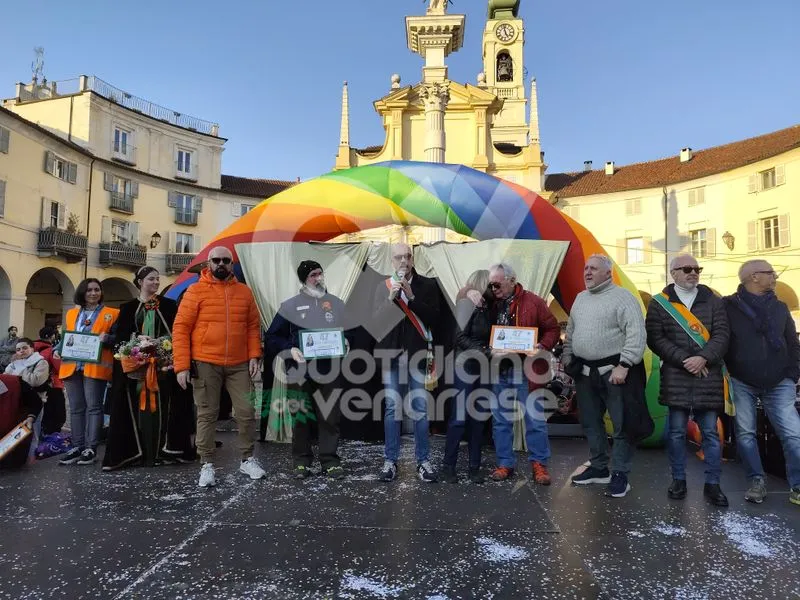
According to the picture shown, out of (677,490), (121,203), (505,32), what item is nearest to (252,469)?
(677,490)

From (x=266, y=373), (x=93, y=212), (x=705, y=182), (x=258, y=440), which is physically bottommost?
(x=258, y=440)

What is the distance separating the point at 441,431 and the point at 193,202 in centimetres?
3070

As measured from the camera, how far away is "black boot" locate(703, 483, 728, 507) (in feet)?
13.2

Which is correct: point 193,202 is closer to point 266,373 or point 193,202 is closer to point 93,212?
point 93,212

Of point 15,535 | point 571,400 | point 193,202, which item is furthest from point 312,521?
point 193,202

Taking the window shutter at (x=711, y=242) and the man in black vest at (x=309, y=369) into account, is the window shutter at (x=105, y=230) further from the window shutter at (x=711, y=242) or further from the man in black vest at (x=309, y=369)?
the window shutter at (x=711, y=242)

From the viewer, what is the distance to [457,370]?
15.3 ft

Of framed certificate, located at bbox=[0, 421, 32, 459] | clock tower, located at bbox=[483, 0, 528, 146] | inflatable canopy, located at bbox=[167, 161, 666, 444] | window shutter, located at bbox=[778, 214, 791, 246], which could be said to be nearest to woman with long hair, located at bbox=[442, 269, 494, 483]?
inflatable canopy, located at bbox=[167, 161, 666, 444]

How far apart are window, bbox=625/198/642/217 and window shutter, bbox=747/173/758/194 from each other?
6173 millimetres

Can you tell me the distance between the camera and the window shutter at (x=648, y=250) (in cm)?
3259

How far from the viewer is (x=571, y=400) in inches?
288

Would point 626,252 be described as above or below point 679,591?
above

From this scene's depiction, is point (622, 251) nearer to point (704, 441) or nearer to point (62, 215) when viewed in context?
point (62, 215)

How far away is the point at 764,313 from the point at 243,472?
14.8 ft
